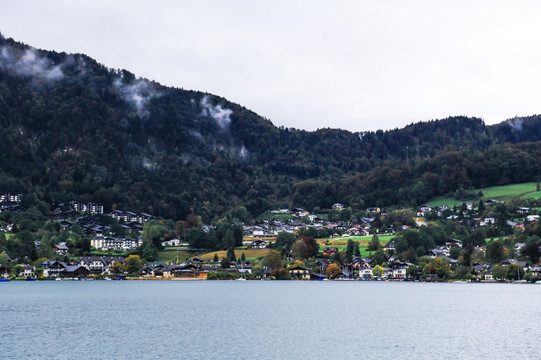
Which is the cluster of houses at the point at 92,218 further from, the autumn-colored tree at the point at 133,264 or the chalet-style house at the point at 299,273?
the chalet-style house at the point at 299,273

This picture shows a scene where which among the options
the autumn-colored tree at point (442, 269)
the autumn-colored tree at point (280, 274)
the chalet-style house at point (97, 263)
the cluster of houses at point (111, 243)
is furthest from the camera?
the cluster of houses at point (111, 243)

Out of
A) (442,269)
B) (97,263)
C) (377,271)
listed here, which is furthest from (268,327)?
(97,263)

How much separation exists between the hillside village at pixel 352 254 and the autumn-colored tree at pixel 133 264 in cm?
58

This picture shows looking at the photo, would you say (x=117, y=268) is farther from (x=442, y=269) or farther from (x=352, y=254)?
(x=442, y=269)

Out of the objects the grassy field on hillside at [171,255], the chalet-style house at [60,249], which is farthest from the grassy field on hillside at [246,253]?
the chalet-style house at [60,249]

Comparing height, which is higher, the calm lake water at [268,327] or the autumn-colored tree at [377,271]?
the autumn-colored tree at [377,271]

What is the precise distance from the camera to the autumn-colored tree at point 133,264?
120312 millimetres

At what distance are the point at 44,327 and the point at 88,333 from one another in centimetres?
448

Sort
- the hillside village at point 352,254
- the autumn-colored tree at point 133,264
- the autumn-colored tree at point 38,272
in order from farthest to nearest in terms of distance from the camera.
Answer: the autumn-colored tree at point 133,264 → the autumn-colored tree at point 38,272 → the hillside village at point 352,254

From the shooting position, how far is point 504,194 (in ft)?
547

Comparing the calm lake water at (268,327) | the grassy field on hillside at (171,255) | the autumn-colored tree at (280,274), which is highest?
the grassy field on hillside at (171,255)

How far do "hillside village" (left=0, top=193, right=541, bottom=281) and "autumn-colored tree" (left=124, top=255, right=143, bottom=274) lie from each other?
578 mm

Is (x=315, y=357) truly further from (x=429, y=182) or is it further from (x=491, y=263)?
(x=429, y=182)

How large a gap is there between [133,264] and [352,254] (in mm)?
38864
